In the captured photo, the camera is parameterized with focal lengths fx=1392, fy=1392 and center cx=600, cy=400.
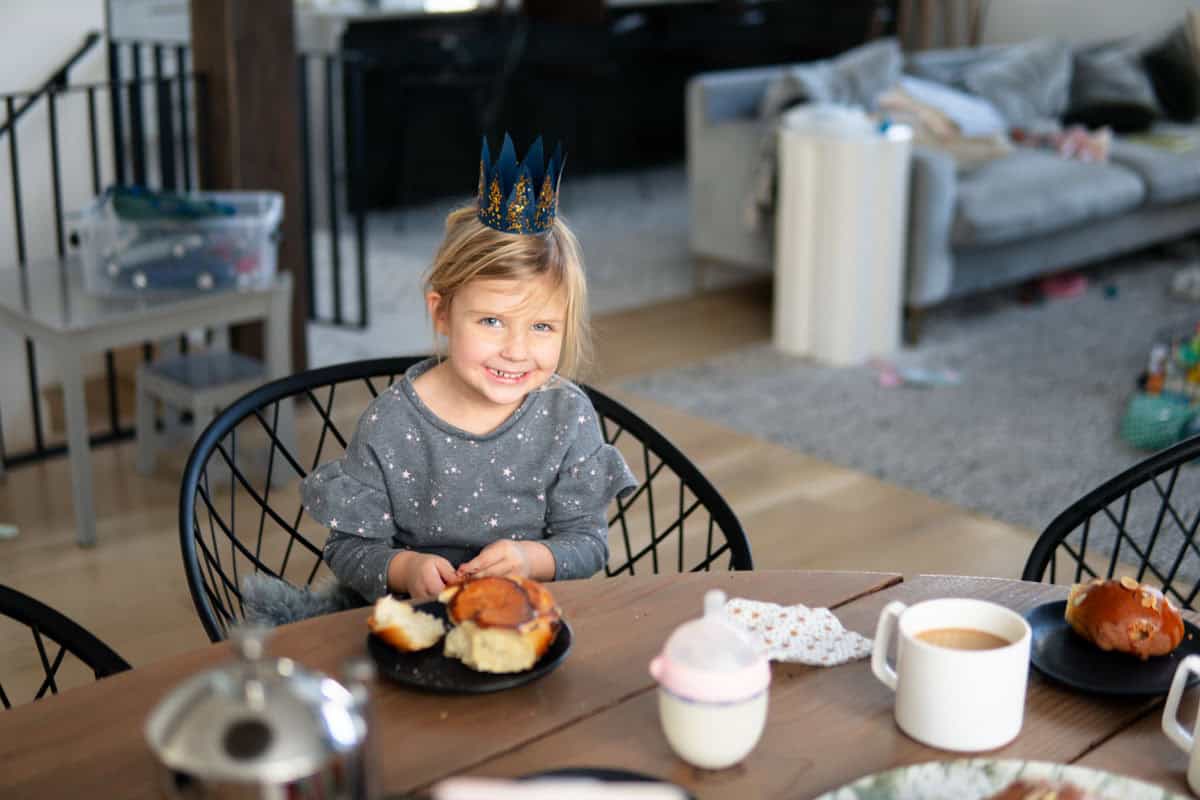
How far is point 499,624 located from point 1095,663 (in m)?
0.49

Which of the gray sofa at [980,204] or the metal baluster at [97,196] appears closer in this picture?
the metal baluster at [97,196]

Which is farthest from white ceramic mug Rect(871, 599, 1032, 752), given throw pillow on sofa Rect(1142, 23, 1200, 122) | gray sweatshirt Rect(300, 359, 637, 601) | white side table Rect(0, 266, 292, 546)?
throw pillow on sofa Rect(1142, 23, 1200, 122)

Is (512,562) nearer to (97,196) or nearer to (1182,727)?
(1182,727)

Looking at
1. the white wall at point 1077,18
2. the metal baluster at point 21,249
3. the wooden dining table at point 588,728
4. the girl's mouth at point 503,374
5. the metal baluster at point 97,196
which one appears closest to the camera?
the wooden dining table at point 588,728

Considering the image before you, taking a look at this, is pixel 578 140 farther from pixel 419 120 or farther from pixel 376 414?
pixel 376 414

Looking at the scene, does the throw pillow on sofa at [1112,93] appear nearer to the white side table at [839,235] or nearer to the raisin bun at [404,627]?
the white side table at [839,235]

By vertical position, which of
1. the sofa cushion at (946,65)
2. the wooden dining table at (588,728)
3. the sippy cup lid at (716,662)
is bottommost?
the wooden dining table at (588,728)

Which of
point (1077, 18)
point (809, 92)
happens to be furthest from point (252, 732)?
point (1077, 18)

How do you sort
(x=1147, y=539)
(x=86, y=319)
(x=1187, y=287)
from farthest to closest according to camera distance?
1. (x=1187, y=287)
2. (x=1147, y=539)
3. (x=86, y=319)

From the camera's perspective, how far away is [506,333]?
1.47m

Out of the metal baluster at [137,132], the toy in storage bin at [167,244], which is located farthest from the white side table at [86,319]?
the metal baluster at [137,132]

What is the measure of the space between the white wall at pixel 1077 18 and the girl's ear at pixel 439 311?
19.3 feet

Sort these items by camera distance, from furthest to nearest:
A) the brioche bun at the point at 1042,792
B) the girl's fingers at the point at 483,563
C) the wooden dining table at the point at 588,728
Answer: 1. the girl's fingers at the point at 483,563
2. the wooden dining table at the point at 588,728
3. the brioche bun at the point at 1042,792

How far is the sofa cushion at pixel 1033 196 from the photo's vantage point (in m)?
4.34
